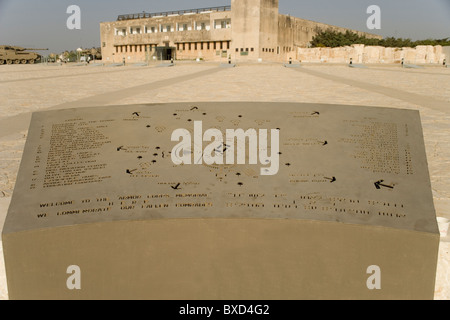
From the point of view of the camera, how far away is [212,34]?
5256 centimetres

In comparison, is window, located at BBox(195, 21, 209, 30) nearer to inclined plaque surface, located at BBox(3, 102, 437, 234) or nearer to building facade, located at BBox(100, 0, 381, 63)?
building facade, located at BBox(100, 0, 381, 63)

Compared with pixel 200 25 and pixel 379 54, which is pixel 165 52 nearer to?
pixel 200 25

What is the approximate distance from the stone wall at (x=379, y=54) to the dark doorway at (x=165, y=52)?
66.1ft

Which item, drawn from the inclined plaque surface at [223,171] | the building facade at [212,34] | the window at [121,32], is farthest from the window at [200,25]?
the inclined plaque surface at [223,171]

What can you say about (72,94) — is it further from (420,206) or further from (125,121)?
(420,206)

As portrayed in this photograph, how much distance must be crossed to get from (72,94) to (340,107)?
852cm

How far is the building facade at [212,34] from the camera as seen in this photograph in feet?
167

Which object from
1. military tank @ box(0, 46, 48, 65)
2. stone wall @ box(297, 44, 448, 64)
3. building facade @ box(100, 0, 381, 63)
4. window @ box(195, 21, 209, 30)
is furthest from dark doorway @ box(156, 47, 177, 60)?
stone wall @ box(297, 44, 448, 64)

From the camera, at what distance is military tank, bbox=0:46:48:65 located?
3919cm

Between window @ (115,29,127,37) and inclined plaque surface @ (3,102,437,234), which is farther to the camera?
window @ (115,29,127,37)

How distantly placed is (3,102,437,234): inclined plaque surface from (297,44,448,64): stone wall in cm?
4311

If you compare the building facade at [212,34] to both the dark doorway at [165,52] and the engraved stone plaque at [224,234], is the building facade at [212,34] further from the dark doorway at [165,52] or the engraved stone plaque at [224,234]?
the engraved stone plaque at [224,234]

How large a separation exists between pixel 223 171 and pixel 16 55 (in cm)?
4530

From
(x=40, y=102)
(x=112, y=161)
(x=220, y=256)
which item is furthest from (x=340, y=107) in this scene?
(x=40, y=102)
